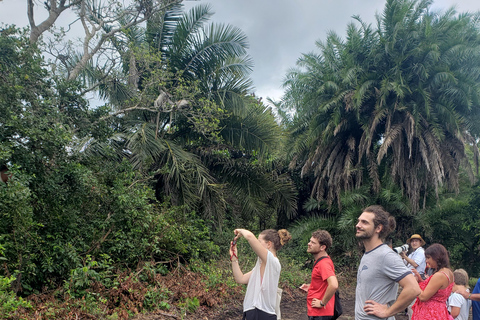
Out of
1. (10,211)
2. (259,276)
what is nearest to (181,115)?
(10,211)

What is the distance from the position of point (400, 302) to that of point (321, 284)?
1.76m

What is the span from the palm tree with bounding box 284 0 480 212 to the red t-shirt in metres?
9.56

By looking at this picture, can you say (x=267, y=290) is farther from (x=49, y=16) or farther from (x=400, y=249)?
(x=49, y=16)

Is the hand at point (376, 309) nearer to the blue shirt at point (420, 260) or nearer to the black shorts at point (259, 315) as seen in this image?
the black shorts at point (259, 315)

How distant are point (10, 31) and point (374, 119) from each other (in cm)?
1089

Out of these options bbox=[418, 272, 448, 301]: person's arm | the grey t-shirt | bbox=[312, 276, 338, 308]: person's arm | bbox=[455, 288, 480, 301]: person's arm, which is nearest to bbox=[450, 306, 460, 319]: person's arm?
bbox=[455, 288, 480, 301]: person's arm

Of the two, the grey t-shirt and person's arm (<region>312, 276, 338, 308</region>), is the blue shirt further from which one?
the grey t-shirt

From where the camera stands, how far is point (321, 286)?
4.75 meters

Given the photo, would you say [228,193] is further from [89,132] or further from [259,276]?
[259,276]

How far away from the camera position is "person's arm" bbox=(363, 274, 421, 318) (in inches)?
120

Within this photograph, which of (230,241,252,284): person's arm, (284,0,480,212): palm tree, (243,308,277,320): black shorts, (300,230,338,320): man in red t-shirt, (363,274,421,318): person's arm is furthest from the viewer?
(284,0,480,212): palm tree

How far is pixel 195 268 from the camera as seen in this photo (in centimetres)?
963

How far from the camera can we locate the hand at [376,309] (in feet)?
10.4

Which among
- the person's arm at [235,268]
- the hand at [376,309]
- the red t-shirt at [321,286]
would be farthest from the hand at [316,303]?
the hand at [376,309]
